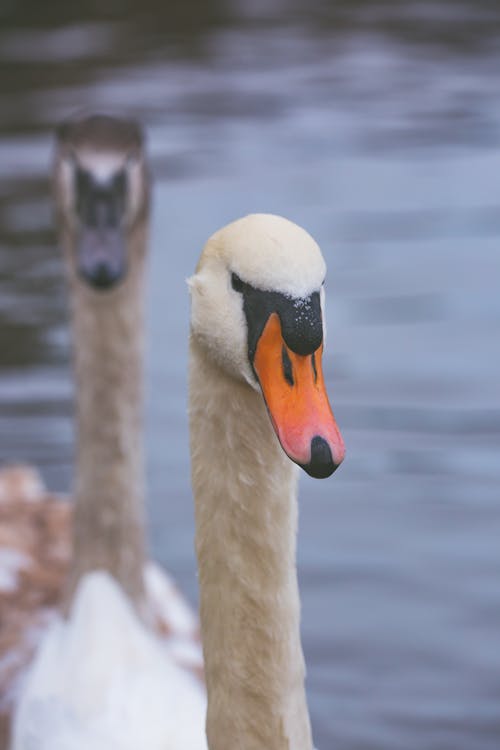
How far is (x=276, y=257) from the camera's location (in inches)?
112

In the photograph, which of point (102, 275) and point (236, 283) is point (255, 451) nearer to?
point (236, 283)

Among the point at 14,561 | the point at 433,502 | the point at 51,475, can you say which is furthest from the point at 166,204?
the point at 14,561

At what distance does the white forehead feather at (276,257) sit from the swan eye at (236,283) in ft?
0.05

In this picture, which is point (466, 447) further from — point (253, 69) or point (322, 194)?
point (253, 69)

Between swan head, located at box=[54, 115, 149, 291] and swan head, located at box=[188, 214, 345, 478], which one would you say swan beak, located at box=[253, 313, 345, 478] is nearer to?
swan head, located at box=[188, 214, 345, 478]

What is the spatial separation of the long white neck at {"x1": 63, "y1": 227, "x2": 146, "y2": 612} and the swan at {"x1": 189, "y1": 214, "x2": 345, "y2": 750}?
7.16 feet

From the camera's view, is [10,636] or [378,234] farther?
[378,234]

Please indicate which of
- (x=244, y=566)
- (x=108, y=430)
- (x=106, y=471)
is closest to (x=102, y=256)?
(x=108, y=430)

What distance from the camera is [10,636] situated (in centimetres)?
553

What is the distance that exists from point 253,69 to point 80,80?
148cm

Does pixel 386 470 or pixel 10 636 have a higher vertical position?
pixel 386 470

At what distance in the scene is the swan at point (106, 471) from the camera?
491 cm

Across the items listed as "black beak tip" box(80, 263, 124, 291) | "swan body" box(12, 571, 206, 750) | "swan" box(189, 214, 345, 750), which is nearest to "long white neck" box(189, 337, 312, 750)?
"swan" box(189, 214, 345, 750)

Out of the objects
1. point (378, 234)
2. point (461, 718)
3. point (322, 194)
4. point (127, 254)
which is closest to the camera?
point (127, 254)
